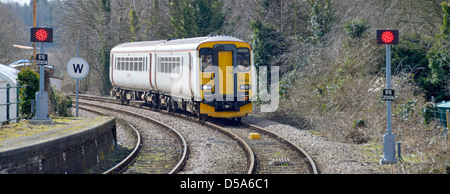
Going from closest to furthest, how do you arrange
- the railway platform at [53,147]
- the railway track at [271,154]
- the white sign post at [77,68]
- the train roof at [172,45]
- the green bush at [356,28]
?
the railway platform at [53,147] < the railway track at [271,154] < the white sign post at [77,68] < the train roof at [172,45] < the green bush at [356,28]

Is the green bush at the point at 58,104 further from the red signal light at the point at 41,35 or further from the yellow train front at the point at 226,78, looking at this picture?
the yellow train front at the point at 226,78

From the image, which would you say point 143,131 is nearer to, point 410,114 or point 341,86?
point 341,86

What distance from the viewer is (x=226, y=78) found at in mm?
18281

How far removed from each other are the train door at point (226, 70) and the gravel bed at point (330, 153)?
79.4 inches

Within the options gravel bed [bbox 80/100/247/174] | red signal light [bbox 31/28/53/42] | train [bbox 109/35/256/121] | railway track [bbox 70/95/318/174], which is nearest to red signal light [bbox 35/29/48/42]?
red signal light [bbox 31/28/53/42]

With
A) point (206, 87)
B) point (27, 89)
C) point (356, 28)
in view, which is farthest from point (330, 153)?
point (356, 28)

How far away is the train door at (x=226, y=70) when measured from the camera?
1820 cm

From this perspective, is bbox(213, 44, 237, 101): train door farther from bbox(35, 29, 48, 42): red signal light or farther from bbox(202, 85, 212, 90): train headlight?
bbox(35, 29, 48, 42): red signal light

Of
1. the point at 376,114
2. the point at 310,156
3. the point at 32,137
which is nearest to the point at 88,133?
the point at 32,137

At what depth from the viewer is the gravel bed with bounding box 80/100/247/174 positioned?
10.7m

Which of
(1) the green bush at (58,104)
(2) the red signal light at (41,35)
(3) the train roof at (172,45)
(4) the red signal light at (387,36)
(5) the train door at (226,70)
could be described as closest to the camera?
(4) the red signal light at (387,36)

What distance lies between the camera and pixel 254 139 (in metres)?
15.0

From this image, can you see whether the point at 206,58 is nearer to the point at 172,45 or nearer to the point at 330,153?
the point at 172,45

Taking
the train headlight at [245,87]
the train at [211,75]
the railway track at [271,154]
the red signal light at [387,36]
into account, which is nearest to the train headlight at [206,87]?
the train at [211,75]
